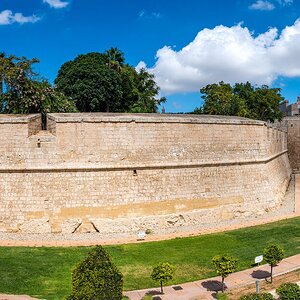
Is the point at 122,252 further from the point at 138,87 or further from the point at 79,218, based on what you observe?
the point at 138,87

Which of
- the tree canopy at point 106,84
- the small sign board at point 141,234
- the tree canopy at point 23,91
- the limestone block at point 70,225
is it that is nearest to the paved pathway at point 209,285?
the small sign board at point 141,234

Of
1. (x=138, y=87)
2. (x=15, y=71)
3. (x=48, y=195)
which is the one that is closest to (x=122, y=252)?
(x=48, y=195)

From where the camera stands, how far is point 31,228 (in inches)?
515

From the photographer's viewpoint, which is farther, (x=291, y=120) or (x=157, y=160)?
(x=291, y=120)

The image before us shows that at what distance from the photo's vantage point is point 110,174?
44.7 feet

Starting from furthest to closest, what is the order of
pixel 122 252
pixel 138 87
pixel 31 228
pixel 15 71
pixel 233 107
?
1. pixel 138 87
2. pixel 233 107
3. pixel 15 71
4. pixel 31 228
5. pixel 122 252

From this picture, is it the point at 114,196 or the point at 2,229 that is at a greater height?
the point at 114,196

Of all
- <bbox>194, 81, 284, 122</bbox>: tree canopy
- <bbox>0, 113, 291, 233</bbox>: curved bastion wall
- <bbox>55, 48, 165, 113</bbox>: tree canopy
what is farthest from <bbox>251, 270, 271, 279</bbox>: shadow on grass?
<bbox>194, 81, 284, 122</bbox>: tree canopy

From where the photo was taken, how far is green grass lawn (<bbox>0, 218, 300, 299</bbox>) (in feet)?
29.3

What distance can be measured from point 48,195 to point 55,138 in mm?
1992

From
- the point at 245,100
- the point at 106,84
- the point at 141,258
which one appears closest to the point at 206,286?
the point at 141,258

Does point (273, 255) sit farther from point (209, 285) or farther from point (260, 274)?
point (209, 285)

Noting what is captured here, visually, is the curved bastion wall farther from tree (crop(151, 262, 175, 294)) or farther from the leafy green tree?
the leafy green tree

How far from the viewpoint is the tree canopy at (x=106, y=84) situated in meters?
29.8
